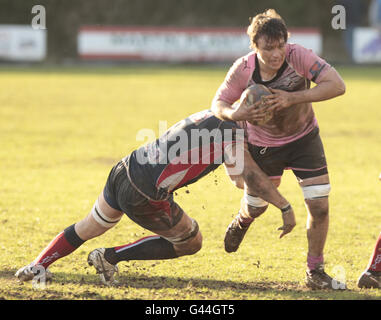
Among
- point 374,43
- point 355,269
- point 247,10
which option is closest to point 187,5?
point 247,10

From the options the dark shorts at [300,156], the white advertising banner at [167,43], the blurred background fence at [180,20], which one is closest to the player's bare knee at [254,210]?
the dark shorts at [300,156]

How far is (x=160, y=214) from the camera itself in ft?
18.1

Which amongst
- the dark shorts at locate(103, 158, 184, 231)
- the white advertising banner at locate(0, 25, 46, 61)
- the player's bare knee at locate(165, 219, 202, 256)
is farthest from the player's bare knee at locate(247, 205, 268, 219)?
the white advertising banner at locate(0, 25, 46, 61)

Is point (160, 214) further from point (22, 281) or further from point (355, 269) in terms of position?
point (355, 269)

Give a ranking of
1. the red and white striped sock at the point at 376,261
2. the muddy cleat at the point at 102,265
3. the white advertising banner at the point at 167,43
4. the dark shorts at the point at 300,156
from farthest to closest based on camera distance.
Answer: the white advertising banner at the point at 167,43
the dark shorts at the point at 300,156
the red and white striped sock at the point at 376,261
the muddy cleat at the point at 102,265

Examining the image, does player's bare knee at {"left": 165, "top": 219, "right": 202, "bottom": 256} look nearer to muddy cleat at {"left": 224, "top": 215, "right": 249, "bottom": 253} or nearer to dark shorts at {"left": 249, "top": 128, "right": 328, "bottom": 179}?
dark shorts at {"left": 249, "top": 128, "right": 328, "bottom": 179}

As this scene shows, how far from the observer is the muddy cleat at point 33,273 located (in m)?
5.75

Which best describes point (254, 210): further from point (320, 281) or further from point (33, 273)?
point (33, 273)

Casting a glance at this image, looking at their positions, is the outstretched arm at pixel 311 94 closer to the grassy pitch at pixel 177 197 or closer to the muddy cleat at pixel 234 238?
the grassy pitch at pixel 177 197

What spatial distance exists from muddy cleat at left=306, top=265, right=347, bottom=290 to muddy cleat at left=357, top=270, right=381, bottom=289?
0.14 meters

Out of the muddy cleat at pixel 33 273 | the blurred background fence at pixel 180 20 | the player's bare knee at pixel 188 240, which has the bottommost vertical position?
the muddy cleat at pixel 33 273

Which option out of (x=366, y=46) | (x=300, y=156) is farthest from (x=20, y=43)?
(x=300, y=156)

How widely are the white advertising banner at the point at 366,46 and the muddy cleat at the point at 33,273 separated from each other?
31753 millimetres
